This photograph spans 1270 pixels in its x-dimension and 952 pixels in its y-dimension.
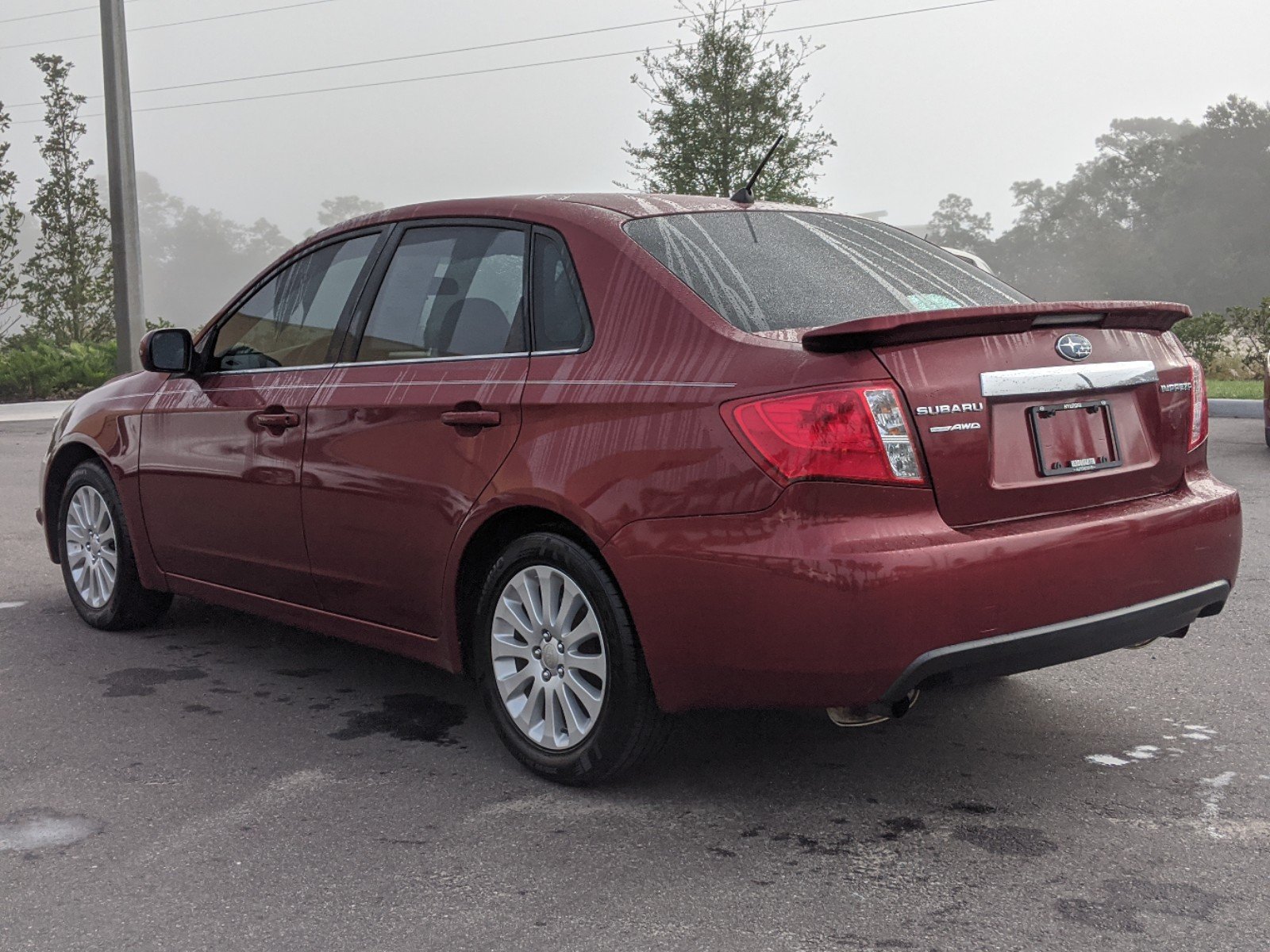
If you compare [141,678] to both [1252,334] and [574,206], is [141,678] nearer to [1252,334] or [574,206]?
[574,206]

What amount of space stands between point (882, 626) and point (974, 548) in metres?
0.31

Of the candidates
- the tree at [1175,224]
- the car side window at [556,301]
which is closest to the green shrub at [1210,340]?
the car side window at [556,301]

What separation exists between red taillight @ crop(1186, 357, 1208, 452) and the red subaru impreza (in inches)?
0.7

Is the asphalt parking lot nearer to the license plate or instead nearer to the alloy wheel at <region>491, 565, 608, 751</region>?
the alloy wheel at <region>491, 565, 608, 751</region>

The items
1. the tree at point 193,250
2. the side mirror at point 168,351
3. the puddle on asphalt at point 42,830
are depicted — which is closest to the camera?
the puddle on asphalt at point 42,830

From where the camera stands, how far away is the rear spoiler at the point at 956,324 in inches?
126

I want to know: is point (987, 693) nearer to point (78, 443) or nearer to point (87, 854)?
point (87, 854)

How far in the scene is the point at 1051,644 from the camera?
10.9 feet

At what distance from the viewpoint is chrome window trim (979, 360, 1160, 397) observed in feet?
11.0

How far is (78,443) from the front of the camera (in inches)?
231

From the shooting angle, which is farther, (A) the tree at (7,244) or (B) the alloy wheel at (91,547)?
(A) the tree at (7,244)

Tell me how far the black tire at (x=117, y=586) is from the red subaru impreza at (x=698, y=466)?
98 cm

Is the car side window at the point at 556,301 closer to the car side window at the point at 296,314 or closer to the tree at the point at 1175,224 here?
the car side window at the point at 296,314

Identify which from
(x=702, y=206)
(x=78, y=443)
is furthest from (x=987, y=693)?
(x=78, y=443)
